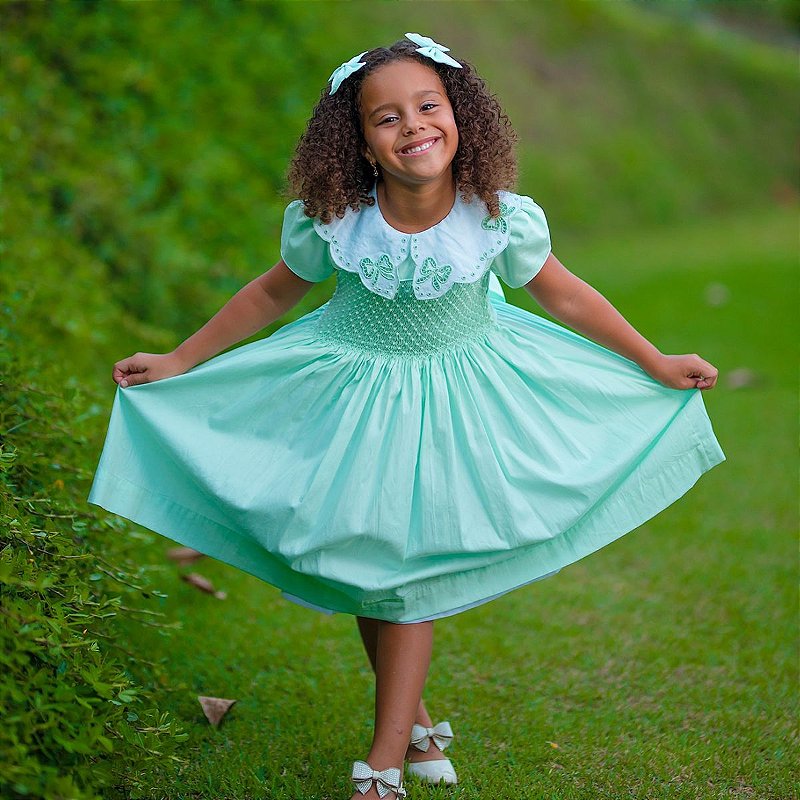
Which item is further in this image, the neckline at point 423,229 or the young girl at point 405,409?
the neckline at point 423,229

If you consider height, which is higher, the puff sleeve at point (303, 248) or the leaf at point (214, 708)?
the puff sleeve at point (303, 248)

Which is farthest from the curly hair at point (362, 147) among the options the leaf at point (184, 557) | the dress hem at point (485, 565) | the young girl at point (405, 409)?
the leaf at point (184, 557)

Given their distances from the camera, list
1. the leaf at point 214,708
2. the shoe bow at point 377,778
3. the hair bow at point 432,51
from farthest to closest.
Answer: the leaf at point 214,708, the hair bow at point 432,51, the shoe bow at point 377,778

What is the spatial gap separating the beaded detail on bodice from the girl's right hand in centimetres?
35

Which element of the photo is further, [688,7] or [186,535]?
[688,7]

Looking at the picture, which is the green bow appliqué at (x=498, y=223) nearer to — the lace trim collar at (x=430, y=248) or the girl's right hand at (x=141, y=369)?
the lace trim collar at (x=430, y=248)

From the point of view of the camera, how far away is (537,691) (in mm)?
2727

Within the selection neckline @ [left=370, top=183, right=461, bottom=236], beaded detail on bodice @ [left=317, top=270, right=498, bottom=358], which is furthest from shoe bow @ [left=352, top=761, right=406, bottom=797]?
neckline @ [left=370, top=183, right=461, bottom=236]

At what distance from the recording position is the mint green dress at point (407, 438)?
81.7 inches

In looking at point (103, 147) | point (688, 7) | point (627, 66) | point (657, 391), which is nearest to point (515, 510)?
point (657, 391)

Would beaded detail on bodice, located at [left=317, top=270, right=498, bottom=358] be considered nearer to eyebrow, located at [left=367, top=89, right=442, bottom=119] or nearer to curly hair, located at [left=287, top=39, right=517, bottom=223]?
curly hair, located at [left=287, top=39, right=517, bottom=223]

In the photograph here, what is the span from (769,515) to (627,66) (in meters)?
8.33

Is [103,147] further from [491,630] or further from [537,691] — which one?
[537,691]

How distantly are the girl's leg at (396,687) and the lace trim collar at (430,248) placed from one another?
25.6 inches
